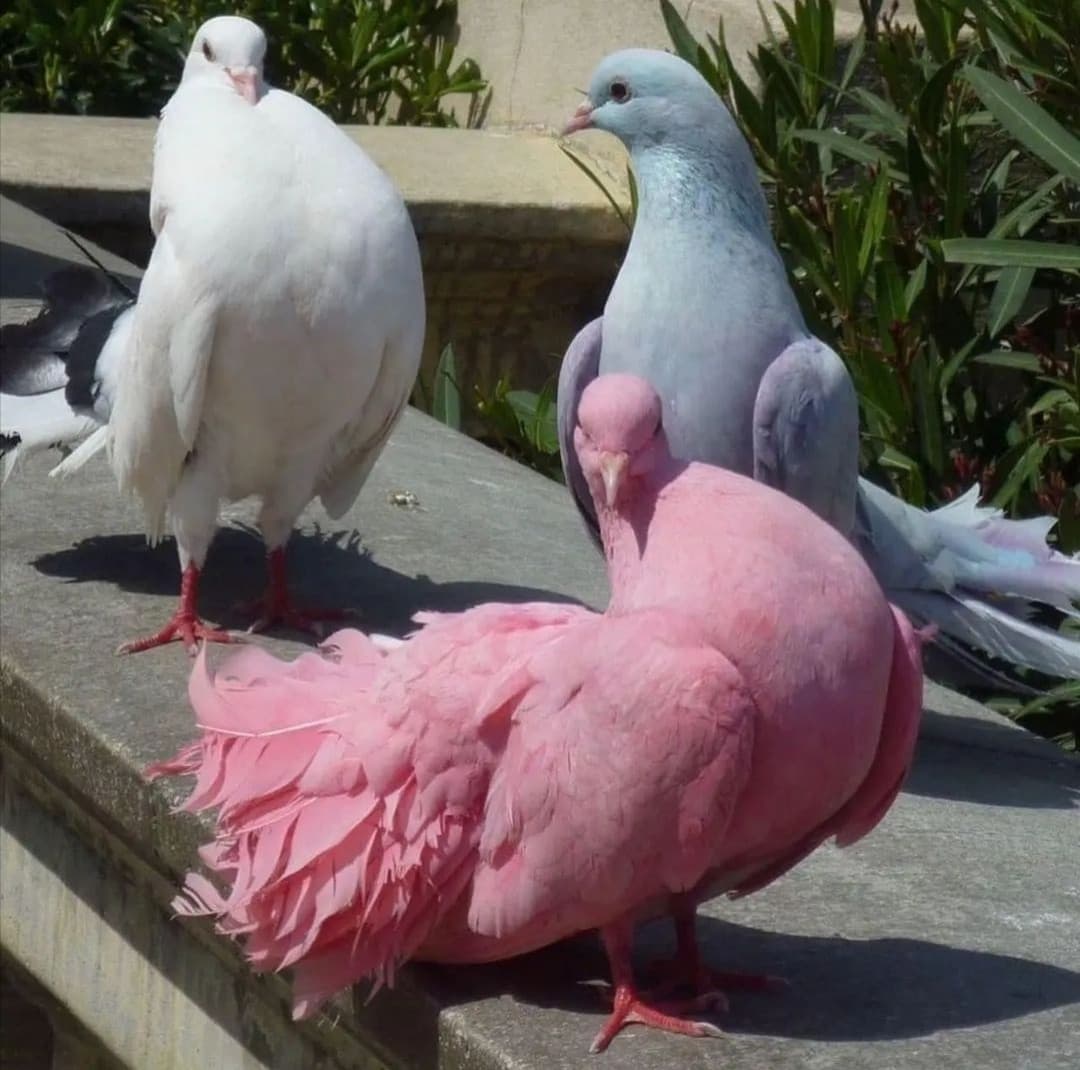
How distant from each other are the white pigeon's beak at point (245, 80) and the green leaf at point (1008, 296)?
1.86 metres

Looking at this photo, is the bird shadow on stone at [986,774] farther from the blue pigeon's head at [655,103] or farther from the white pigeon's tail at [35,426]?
the white pigeon's tail at [35,426]

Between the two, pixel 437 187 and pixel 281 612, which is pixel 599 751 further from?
pixel 437 187

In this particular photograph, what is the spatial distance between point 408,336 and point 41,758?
956 millimetres

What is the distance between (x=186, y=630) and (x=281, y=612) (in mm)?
219

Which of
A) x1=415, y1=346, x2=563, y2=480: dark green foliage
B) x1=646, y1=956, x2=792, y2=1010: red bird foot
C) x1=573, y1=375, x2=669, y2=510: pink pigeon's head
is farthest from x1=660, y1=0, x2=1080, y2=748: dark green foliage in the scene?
x1=573, y1=375, x2=669, y2=510: pink pigeon's head

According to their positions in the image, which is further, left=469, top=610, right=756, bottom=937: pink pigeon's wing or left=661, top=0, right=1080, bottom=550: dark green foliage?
left=661, top=0, right=1080, bottom=550: dark green foliage

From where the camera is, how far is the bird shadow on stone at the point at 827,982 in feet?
7.70

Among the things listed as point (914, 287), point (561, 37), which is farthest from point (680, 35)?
point (561, 37)

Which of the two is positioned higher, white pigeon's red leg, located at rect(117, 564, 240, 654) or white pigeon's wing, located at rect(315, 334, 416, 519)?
white pigeon's wing, located at rect(315, 334, 416, 519)

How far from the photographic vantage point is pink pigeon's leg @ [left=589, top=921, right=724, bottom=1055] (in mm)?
2258

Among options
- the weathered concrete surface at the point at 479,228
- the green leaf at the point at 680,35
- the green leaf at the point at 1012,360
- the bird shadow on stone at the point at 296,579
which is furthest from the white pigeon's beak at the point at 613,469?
the weathered concrete surface at the point at 479,228

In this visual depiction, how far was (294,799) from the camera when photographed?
231 centimetres

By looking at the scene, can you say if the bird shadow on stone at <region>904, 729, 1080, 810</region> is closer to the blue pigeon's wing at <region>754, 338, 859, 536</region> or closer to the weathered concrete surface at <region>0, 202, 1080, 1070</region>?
the weathered concrete surface at <region>0, 202, 1080, 1070</region>

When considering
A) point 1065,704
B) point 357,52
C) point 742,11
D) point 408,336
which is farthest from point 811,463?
point 357,52
